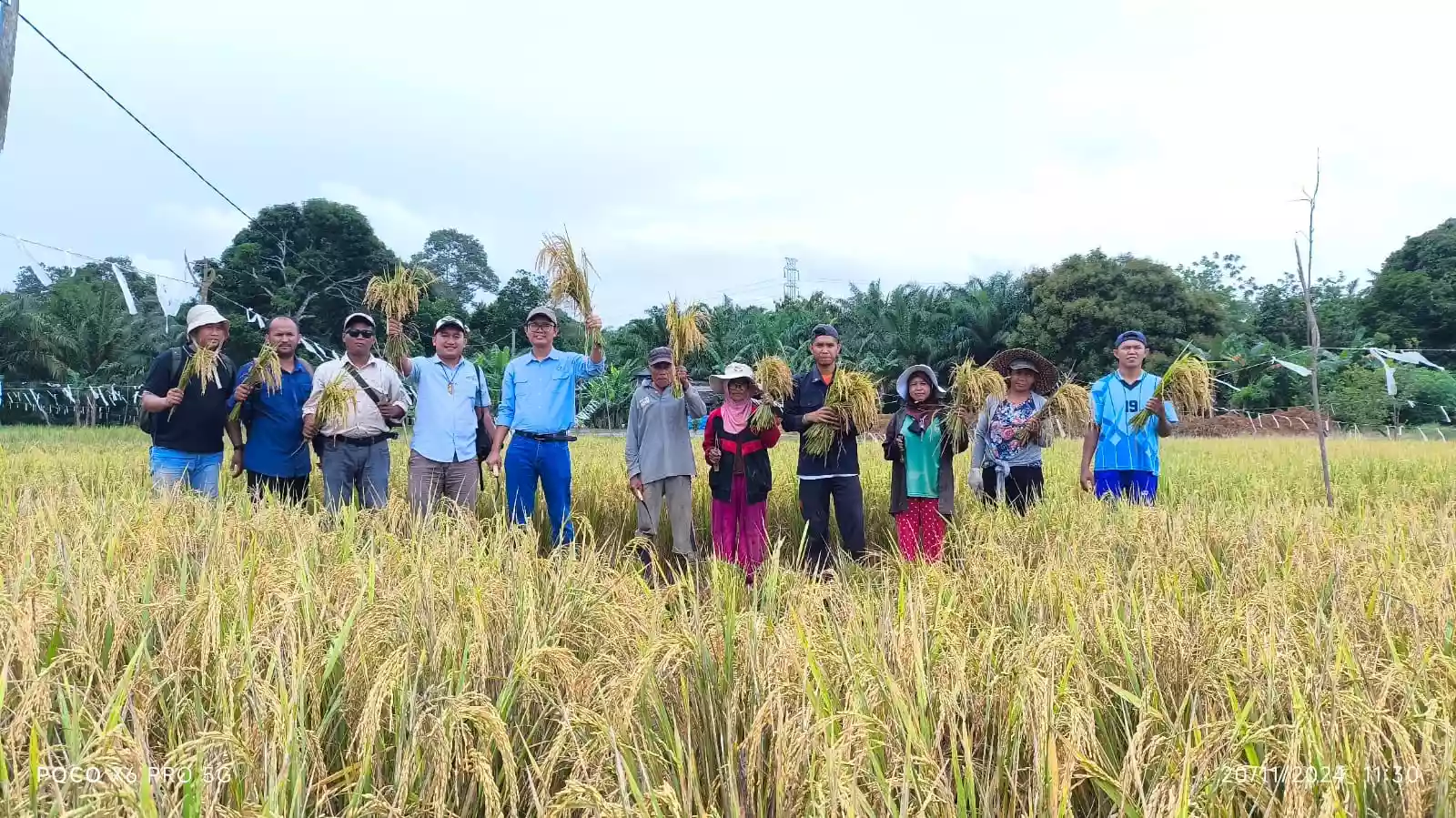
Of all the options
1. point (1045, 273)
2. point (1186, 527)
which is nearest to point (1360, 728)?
point (1186, 527)

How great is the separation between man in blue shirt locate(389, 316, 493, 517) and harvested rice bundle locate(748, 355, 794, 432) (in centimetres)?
174

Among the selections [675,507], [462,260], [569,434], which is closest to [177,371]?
[569,434]

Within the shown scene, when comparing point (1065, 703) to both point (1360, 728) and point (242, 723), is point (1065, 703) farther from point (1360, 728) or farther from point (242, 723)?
point (242, 723)

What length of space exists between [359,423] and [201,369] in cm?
84

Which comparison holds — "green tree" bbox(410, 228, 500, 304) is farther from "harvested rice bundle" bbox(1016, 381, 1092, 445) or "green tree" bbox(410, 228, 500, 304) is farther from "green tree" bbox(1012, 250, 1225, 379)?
"harvested rice bundle" bbox(1016, 381, 1092, 445)

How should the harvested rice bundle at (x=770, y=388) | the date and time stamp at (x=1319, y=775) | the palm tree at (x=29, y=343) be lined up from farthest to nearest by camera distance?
1. the palm tree at (x=29, y=343)
2. the harvested rice bundle at (x=770, y=388)
3. the date and time stamp at (x=1319, y=775)

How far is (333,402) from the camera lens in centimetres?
426

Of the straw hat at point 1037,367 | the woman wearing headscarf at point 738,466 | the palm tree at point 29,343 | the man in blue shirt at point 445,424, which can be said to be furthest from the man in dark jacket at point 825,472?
the palm tree at point 29,343

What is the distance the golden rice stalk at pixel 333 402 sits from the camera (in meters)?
4.25

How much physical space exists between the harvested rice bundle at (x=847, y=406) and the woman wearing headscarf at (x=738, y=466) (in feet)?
1.03

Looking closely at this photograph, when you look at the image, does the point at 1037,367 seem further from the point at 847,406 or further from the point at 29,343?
the point at 29,343

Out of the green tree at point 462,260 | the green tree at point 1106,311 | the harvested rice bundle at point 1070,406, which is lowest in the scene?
the harvested rice bundle at point 1070,406

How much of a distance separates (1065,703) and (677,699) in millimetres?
905

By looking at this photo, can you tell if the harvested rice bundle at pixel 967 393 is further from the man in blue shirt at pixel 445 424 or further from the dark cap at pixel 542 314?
the man in blue shirt at pixel 445 424
